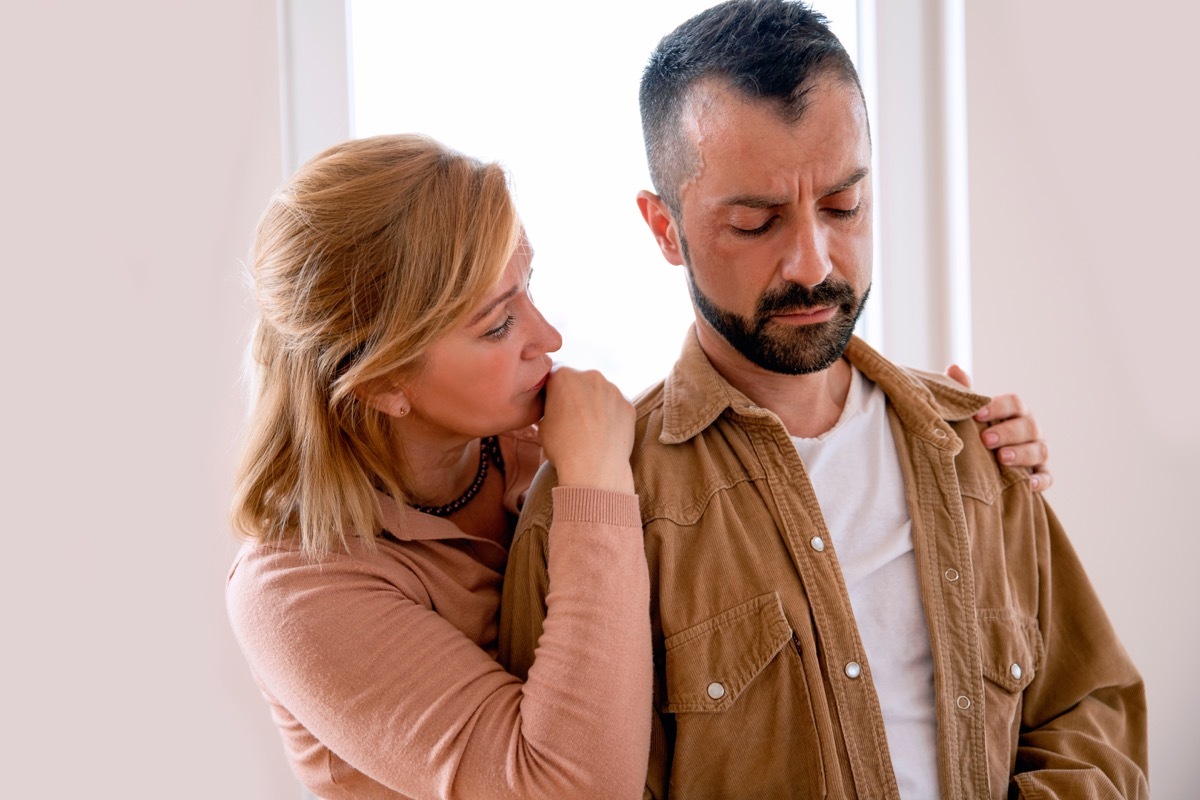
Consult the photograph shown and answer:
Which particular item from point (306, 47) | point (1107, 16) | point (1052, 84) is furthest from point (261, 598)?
point (1107, 16)

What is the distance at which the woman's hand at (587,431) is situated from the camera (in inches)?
51.8

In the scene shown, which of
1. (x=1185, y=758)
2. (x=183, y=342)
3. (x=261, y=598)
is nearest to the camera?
(x=261, y=598)

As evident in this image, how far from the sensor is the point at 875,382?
157cm

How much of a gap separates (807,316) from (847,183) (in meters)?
0.18

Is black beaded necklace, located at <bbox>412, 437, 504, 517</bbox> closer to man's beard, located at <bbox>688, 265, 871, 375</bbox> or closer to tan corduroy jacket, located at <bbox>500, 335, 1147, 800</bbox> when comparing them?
tan corduroy jacket, located at <bbox>500, 335, 1147, 800</bbox>

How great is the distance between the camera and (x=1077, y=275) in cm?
209

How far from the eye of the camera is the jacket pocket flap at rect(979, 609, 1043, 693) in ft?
4.53

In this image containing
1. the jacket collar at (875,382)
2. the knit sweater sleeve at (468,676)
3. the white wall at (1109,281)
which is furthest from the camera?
the white wall at (1109,281)

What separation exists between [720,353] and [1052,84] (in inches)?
40.4

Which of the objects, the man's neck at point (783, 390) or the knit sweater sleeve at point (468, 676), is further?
the man's neck at point (783, 390)

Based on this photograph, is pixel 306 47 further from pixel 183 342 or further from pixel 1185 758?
pixel 1185 758

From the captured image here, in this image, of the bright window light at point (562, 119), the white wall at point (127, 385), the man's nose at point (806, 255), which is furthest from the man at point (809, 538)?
the white wall at point (127, 385)

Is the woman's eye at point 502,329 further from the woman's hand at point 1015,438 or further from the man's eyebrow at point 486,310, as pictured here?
the woman's hand at point 1015,438

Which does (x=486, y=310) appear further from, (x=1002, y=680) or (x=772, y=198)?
(x=1002, y=680)
